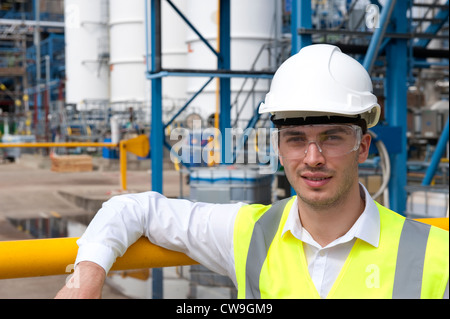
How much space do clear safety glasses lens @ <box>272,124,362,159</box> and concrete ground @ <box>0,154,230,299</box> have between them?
71.0 inches

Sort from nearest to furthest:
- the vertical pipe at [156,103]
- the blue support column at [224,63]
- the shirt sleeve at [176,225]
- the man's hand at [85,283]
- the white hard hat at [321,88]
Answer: the man's hand at [85,283]
the white hard hat at [321,88]
the shirt sleeve at [176,225]
the vertical pipe at [156,103]
the blue support column at [224,63]

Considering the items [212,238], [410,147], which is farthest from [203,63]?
[212,238]

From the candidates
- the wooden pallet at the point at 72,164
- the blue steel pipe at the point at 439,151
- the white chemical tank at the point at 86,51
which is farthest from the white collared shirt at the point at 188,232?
the white chemical tank at the point at 86,51

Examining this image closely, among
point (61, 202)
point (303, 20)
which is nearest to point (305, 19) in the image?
point (303, 20)

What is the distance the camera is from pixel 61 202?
12.2 metres

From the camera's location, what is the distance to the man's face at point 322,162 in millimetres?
1912

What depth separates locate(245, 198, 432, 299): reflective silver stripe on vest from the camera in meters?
1.76

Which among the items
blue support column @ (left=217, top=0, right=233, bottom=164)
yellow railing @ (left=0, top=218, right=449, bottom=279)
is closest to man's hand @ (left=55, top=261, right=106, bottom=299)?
yellow railing @ (left=0, top=218, right=449, bottom=279)

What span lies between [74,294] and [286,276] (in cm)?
65

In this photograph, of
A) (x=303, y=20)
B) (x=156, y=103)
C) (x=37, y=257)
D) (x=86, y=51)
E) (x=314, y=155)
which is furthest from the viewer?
(x=86, y=51)

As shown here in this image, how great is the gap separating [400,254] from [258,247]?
473 mm

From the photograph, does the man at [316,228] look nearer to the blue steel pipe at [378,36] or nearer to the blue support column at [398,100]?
the blue steel pipe at [378,36]

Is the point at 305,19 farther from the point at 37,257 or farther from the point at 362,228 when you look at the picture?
the point at 37,257

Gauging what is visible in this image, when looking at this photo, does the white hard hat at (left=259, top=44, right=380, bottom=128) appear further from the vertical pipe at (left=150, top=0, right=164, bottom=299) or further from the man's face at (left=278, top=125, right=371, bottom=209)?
the vertical pipe at (left=150, top=0, right=164, bottom=299)
